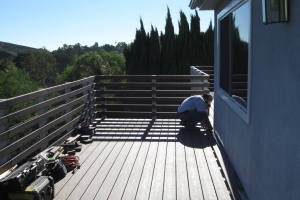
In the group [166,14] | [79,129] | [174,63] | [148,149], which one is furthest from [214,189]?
[166,14]

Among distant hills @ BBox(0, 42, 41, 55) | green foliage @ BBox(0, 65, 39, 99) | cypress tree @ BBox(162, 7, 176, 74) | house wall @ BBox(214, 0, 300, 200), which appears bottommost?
green foliage @ BBox(0, 65, 39, 99)

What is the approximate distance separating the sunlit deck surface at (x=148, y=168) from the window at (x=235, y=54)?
93cm

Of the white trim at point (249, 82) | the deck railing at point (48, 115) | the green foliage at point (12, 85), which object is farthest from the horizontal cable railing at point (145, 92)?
the green foliage at point (12, 85)

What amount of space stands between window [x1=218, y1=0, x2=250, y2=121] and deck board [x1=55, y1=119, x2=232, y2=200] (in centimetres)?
95

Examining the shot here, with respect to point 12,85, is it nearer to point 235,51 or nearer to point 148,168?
point 148,168

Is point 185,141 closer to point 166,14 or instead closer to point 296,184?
point 296,184

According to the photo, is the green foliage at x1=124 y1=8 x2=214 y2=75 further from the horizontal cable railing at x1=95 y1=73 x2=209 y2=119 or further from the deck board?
the deck board

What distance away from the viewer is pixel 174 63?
62.1 feet

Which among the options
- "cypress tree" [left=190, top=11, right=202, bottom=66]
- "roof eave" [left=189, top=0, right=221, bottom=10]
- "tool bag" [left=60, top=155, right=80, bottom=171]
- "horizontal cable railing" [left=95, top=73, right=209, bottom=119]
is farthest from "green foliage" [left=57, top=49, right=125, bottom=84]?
"tool bag" [left=60, top=155, right=80, bottom=171]

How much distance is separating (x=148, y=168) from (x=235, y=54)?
1943 mm

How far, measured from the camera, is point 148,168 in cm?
491

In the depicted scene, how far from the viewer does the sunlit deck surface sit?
4.05m

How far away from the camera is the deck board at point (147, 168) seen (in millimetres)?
4043

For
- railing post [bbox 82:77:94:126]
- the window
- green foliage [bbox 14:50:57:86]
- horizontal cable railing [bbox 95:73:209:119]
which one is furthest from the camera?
green foliage [bbox 14:50:57:86]
